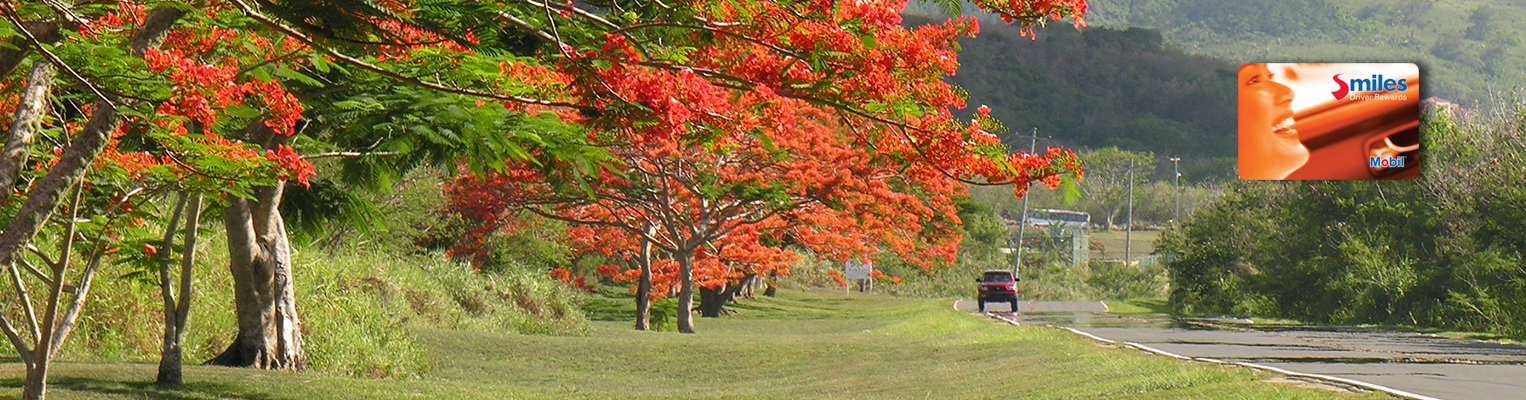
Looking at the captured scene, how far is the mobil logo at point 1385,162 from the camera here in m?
28.3

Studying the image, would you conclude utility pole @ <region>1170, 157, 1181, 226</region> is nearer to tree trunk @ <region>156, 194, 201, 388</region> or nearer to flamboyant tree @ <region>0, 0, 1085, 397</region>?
tree trunk @ <region>156, 194, 201, 388</region>

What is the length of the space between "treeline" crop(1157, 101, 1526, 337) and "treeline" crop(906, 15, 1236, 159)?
71002 millimetres

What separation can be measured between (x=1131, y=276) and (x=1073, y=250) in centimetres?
1243

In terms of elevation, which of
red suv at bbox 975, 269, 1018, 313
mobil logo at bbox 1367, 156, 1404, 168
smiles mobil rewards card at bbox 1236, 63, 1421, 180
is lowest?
red suv at bbox 975, 269, 1018, 313

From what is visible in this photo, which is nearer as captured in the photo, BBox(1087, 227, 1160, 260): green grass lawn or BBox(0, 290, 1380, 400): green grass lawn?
BBox(0, 290, 1380, 400): green grass lawn

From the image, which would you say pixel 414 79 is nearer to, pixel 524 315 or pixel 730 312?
pixel 524 315

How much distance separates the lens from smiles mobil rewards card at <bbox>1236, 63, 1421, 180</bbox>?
2631 centimetres

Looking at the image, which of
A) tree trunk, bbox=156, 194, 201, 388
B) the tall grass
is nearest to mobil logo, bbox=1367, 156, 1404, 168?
the tall grass

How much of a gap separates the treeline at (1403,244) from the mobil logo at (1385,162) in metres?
0.57

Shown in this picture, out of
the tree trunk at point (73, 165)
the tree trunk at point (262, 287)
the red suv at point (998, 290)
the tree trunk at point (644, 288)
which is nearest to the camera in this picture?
the tree trunk at point (73, 165)

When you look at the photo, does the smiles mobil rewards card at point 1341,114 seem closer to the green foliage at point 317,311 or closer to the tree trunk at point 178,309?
the green foliage at point 317,311

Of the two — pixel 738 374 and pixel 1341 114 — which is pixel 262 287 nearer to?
pixel 738 374

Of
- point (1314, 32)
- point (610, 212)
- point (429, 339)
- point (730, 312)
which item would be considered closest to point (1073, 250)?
point (730, 312)

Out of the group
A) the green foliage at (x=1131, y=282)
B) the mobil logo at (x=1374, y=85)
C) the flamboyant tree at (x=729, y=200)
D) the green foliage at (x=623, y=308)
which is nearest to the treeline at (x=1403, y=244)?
the mobil logo at (x=1374, y=85)
